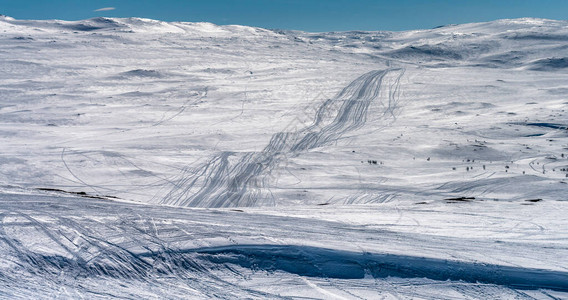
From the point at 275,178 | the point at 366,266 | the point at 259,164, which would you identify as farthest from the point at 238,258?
the point at 259,164

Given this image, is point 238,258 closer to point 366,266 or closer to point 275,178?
point 366,266

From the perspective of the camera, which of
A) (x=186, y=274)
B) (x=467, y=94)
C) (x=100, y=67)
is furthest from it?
(x=100, y=67)

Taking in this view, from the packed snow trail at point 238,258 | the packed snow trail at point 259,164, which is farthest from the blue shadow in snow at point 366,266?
the packed snow trail at point 259,164

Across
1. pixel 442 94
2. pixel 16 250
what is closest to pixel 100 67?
pixel 442 94

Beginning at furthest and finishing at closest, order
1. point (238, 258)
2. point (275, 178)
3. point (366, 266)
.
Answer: point (275, 178)
point (238, 258)
point (366, 266)

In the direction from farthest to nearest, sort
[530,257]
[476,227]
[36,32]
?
[36,32] → [476,227] → [530,257]

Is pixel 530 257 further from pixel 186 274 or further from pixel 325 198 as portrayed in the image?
pixel 325 198

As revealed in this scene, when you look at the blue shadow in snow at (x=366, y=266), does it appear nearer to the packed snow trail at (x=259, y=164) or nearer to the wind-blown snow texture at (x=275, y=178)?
the wind-blown snow texture at (x=275, y=178)
